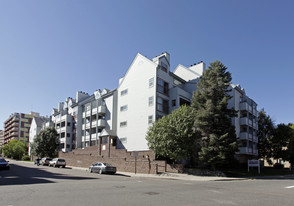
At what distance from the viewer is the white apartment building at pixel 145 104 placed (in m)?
37.4

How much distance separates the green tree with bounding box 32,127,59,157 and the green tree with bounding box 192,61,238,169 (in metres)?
40.7

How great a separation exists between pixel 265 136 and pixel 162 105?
26337 mm

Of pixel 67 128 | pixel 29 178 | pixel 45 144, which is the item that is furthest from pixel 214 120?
pixel 45 144

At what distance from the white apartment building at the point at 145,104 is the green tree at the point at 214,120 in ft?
25.3

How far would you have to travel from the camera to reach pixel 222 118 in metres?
28.8

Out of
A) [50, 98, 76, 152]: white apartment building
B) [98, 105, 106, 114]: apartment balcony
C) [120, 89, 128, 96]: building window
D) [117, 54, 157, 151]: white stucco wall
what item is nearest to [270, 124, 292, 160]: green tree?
[117, 54, 157, 151]: white stucco wall

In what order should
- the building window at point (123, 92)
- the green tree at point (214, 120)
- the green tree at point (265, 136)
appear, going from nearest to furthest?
1. the green tree at point (214, 120)
2. the building window at point (123, 92)
3. the green tree at point (265, 136)

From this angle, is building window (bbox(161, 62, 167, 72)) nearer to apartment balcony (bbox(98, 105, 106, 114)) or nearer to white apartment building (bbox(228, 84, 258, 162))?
white apartment building (bbox(228, 84, 258, 162))

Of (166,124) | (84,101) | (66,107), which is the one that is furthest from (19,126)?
(166,124)

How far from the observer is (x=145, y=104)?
37.9 metres

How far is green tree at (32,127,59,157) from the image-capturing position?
56.9 m

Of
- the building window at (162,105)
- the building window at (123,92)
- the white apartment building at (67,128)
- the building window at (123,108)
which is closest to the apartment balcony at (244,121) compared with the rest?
the building window at (162,105)

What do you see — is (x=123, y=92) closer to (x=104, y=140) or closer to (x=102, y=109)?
(x=102, y=109)

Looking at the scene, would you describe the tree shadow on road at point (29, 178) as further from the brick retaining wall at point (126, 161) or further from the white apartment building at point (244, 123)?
the white apartment building at point (244, 123)
